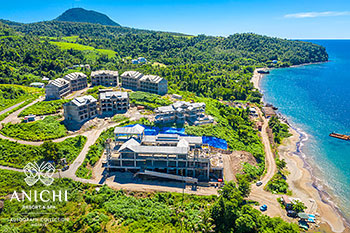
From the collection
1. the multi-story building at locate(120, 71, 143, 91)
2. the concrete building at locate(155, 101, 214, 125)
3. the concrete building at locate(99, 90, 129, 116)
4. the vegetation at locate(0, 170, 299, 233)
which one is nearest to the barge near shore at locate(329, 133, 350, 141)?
the concrete building at locate(155, 101, 214, 125)

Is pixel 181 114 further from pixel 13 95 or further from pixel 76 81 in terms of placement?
pixel 13 95

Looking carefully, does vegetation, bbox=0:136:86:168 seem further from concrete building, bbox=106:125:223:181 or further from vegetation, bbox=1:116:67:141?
concrete building, bbox=106:125:223:181

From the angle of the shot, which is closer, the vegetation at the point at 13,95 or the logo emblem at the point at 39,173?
the logo emblem at the point at 39,173

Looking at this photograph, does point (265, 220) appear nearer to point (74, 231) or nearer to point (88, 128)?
point (74, 231)

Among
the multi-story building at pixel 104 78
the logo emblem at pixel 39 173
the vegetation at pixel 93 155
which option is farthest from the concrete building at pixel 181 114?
the multi-story building at pixel 104 78

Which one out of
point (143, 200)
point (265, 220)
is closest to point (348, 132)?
point (265, 220)

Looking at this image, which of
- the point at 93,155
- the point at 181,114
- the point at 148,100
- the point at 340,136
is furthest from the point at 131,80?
the point at 340,136

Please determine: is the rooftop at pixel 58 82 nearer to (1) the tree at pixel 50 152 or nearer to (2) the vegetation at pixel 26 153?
(2) the vegetation at pixel 26 153
